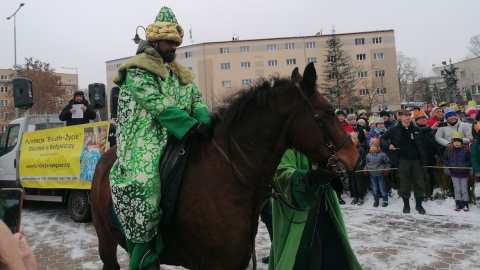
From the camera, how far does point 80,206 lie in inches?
343

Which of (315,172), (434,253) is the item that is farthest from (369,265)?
(315,172)

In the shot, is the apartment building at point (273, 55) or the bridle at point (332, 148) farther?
Result: the apartment building at point (273, 55)

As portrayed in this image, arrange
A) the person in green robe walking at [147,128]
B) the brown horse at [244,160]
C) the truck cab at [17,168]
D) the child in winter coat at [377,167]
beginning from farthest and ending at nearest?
1. the child in winter coat at [377,167]
2. the truck cab at [17,168]
3. the person in green robe walking at [147,128]
4. the brown horse at [244,160]

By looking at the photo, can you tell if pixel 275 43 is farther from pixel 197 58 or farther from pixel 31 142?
pixel 31 142

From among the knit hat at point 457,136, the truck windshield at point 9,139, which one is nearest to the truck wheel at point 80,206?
the truck windshield at point 9,139

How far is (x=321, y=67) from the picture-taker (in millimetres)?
58688

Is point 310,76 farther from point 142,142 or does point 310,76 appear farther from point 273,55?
point 273,55

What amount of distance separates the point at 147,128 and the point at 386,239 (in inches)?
204

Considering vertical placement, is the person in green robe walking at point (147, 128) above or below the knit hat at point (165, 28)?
below

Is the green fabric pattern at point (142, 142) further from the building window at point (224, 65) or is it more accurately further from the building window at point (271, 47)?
the building window at point (271, 47)

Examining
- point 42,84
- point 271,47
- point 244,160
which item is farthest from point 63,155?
point 271,47

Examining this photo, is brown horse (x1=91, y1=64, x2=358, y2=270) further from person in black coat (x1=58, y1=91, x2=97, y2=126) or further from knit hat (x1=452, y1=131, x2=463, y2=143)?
person in black coat (x1=58, y1=91, x2=97, y2=126)

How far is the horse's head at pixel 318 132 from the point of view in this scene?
271 centimetres

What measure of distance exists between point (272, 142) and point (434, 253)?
425 cm
